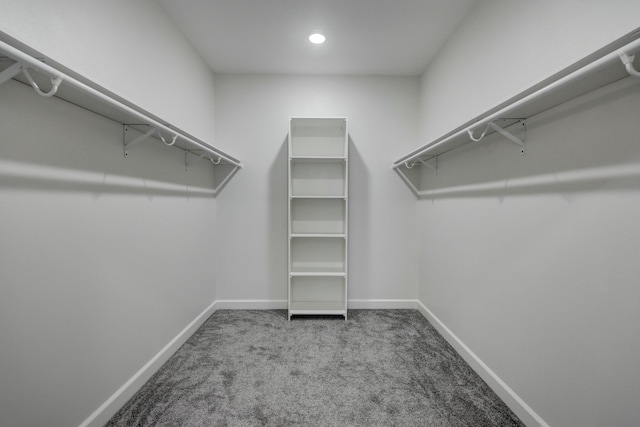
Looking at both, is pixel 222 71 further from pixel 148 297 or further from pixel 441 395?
pixel 441 395

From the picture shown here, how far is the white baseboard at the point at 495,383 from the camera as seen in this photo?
1298mm

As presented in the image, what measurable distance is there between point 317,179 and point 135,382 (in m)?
2.04

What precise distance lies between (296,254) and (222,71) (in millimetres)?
1953

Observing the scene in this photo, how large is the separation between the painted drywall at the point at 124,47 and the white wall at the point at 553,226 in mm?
1812

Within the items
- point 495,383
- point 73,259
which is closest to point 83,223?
point 73,259

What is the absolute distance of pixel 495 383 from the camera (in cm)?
154

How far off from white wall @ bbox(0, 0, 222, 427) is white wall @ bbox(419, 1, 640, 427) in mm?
1828

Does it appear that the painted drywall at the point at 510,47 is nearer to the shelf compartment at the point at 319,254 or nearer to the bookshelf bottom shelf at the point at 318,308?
the shelf compartment at the point at 319,254

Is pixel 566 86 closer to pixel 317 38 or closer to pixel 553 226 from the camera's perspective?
pixel 553 226

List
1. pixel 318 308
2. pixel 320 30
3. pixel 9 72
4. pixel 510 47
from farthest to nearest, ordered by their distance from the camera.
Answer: pixel 318 308 → pixel 320 30 → pixel 510 47 → pixel 9 72

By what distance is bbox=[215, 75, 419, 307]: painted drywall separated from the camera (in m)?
2.77

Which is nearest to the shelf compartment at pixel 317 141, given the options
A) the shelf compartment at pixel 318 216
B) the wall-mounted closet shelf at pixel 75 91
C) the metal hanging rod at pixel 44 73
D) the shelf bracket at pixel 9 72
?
the shelf compartment at pixel 318 216

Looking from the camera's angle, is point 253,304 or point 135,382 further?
point 253,304

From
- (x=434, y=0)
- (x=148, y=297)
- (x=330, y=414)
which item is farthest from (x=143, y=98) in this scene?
(x=330, y=414)
